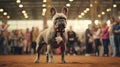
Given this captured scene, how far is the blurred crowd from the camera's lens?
58.3 feet

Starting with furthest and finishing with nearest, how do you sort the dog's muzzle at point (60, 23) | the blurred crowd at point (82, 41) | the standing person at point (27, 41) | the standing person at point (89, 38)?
the standing person at point (27, 41) → the standing person at point (89, 38) → the blurred crowd at point (82, 41) → the dog's muzzle at point (60, 23)

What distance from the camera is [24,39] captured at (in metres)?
24.2

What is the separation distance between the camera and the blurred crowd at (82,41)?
58.3 ft

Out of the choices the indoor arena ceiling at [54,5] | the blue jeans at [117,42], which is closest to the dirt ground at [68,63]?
the blue jeans at [117,42]

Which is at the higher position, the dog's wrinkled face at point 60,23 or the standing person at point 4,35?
the dog's wrinkled face at point 60,23

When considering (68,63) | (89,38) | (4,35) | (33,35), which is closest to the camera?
(68,63)

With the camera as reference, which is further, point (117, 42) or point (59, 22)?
point (117, 42)

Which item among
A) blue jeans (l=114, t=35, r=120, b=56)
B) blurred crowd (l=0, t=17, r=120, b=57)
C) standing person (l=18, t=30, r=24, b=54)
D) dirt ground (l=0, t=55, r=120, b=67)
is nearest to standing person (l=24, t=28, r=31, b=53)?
blurred crowd (l=0, t=17, r=120, b=57)

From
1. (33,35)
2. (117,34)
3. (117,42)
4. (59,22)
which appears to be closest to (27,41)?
(33,35)

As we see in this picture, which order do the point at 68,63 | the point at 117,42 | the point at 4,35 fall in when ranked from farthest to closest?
the point at 4,35
the point at 117,42
the point at 68,63

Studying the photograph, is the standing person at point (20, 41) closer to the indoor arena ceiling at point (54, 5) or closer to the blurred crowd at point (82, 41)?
the blurred crowd at point (82, 41)

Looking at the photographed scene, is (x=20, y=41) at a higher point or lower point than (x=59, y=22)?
lower

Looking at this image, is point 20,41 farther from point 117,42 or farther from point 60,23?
point 60,23

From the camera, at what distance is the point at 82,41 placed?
26.2 metres
